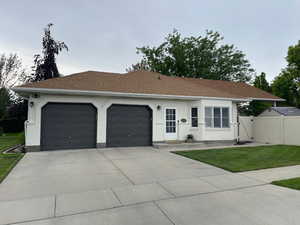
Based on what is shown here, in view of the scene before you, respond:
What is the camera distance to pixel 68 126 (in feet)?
31.3

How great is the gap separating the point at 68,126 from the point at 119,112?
2.76 meters

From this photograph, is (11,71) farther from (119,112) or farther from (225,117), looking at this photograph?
(225,117)

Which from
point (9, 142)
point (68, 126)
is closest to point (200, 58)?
point (68, 126)

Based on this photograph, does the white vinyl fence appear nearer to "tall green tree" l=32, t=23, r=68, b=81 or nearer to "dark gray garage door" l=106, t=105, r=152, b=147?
"dark gray garage door" l=106, t=105, r=152, b=147

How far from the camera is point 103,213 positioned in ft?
10.0

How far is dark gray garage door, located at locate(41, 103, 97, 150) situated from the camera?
30.1 ft

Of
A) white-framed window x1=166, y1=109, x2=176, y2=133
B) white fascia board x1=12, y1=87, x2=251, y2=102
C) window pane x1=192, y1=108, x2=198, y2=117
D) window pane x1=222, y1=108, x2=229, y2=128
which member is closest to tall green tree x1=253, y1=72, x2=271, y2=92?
white fascia board x1=12, y1=87, x2=251, y2=102

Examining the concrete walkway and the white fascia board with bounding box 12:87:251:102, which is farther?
the white fascia board with bounding box 12:87:251:102

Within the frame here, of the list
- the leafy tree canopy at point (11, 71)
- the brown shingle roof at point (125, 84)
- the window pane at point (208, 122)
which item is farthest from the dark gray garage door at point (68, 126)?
the leafy tree canopy at point (11, 71)

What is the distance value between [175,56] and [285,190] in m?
22.4

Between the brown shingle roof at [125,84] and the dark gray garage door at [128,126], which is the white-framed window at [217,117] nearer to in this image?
the brown shingle roof at [125,84]

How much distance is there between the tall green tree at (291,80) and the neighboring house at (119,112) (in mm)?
17590

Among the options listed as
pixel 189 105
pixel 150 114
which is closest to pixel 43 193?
pixel 150 114

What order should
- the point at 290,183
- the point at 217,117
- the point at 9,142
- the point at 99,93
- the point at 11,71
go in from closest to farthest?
the point at 290,183 → the point at 99,93 → the point at 217,117 → the point at 9,142 → the point at 11,71
